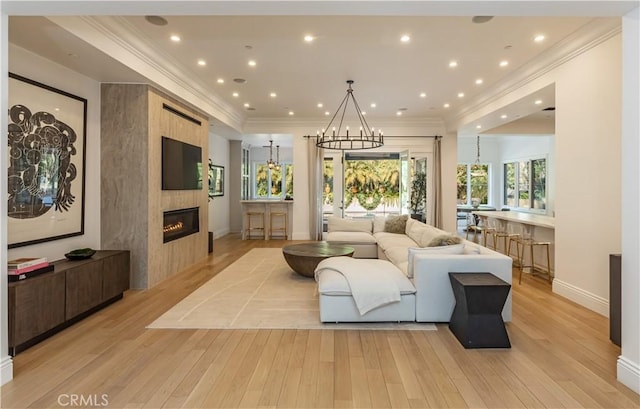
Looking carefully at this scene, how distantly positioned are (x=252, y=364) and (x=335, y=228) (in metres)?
4.73

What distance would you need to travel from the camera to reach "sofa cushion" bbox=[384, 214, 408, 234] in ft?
23.2

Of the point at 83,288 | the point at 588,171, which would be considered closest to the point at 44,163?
the point at 83,288

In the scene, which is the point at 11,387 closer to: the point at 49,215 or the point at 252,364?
the point at 252,364

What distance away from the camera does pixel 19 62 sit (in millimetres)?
3475

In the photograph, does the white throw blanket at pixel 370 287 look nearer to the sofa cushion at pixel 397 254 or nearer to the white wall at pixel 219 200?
the sofa cushion at pixel 397 254

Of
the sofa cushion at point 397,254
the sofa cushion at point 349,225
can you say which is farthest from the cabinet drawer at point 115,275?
the sofa cushion at point 349,225

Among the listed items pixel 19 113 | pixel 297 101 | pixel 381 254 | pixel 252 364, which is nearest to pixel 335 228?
pixel 381 254

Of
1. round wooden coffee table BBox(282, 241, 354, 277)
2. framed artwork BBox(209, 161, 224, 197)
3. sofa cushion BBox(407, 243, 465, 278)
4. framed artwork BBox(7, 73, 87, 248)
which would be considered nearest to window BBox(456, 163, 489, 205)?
framed artwork BBox(209, 161, 224, 197)

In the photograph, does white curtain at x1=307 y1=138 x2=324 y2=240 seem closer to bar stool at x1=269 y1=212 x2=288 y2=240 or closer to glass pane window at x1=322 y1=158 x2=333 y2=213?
glass pane window at x1=322 y1=158 x2=333 y2=213

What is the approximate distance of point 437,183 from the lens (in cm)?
897

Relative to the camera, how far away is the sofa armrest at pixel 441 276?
3.54 m

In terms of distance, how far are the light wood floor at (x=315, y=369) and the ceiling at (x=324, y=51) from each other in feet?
9.46

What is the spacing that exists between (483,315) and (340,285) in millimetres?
1329

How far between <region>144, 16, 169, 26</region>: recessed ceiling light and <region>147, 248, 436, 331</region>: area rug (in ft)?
10.4
